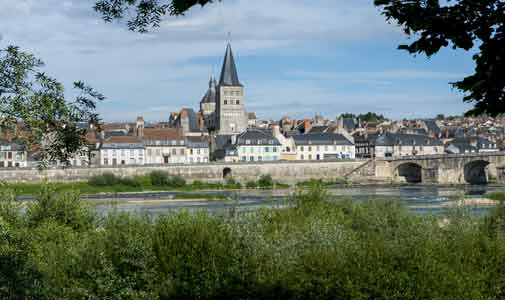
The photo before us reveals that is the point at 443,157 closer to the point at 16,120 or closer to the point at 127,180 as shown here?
the point at 127,180

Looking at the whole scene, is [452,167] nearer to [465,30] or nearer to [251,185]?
[251,185]

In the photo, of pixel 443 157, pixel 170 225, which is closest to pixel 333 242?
pixel 170 225

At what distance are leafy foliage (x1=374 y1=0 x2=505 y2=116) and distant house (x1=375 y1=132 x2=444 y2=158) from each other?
76.8 metres

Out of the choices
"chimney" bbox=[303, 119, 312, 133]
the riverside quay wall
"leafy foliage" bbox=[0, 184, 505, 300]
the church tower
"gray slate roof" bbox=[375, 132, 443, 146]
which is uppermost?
the church tower

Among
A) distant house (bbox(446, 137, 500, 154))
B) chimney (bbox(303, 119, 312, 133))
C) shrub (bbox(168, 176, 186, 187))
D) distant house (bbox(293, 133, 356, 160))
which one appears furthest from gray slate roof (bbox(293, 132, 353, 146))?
shrub (bbox(168, 176, 186, 187))

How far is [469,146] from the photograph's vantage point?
3278 inches

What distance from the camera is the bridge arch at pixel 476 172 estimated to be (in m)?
69.4

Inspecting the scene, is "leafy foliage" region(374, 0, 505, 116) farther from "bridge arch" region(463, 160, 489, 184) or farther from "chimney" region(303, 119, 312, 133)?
"chimney" region(303, 119, 312, 133)

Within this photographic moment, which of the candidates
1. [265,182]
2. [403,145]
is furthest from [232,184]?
[403,145]

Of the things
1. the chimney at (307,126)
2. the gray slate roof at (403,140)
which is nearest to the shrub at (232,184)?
the gray slate roof at (403,140)

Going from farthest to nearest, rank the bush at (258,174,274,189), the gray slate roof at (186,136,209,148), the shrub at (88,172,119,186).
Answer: the gray slate roof at (186,136,209,148) → the bush at (258,174,274,189) → the shrub at (88,172,119,186)

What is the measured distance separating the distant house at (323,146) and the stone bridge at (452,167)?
28.3 ft

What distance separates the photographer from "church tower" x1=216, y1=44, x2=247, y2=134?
84.2 m

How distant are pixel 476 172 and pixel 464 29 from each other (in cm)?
7142
